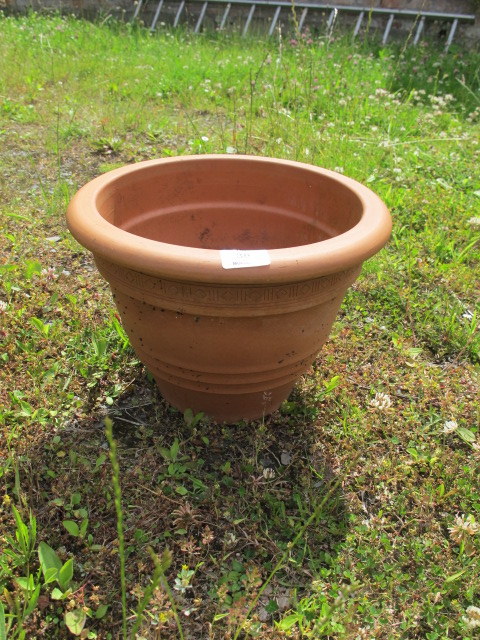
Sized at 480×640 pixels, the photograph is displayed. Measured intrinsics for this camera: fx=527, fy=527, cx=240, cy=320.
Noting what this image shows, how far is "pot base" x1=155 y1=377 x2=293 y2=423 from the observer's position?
5.33 feet

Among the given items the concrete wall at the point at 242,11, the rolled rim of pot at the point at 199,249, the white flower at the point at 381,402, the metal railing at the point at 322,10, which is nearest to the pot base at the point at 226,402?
the white flower at the point at 381,402

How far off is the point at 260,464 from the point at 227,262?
29.4 inches

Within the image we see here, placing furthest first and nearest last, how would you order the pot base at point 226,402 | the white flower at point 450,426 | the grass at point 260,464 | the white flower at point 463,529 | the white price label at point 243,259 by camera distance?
the white flower at point 450,426
the pot base at point 226,402
the white flower at point 463,529
the grass at point 260,464
the white price label at point 243,259

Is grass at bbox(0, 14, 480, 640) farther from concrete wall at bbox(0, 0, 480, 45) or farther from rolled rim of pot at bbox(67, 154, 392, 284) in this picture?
concrete wall at bbox(0, 0, 480, 45)

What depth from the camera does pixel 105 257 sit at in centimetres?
128

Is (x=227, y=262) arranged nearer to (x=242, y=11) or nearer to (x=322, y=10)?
(x=322, y=10)

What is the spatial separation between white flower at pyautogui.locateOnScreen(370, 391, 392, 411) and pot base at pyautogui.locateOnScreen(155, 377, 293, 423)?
0.98 ft

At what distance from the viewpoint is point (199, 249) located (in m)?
1.20

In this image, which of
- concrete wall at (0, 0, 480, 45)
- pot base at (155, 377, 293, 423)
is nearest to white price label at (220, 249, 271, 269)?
pot base at (155, 377, 293, 423)

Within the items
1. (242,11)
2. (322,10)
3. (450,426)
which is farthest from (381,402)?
(242,11)

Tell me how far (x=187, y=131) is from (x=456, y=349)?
2.63m

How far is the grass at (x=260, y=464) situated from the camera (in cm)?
127

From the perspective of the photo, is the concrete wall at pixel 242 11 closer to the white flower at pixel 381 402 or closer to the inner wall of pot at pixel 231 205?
the inner wall of pot at pixel 231 205

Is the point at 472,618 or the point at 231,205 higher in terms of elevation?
the point at 231,205
